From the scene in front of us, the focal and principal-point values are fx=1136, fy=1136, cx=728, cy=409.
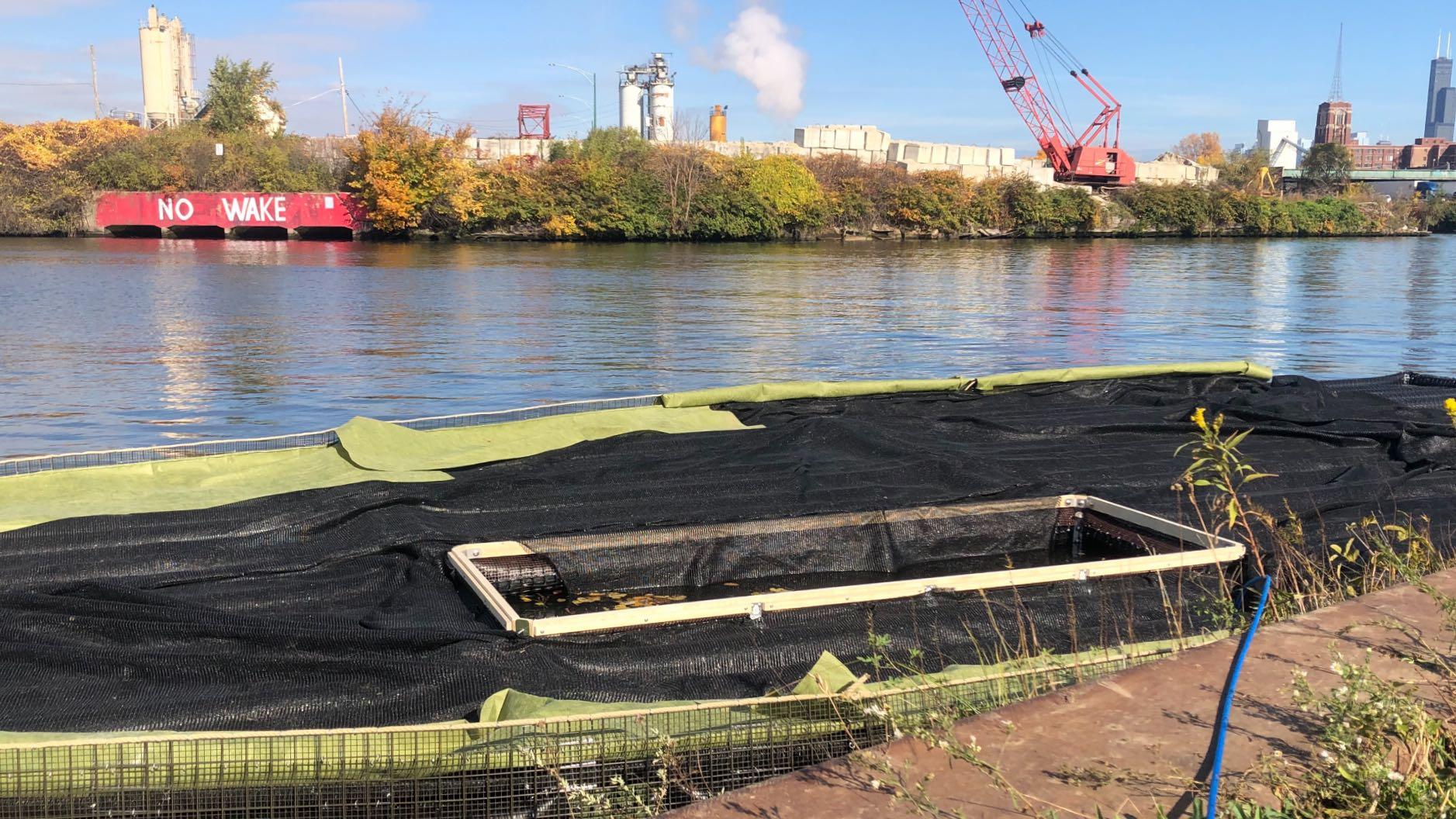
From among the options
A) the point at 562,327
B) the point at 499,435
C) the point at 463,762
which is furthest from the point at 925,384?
the point at 562,327

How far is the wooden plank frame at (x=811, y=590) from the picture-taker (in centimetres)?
388

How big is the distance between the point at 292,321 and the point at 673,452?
1187 cm

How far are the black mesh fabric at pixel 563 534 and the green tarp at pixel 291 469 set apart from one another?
308 mm

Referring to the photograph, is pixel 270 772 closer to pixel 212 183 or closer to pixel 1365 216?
pixel 212 183

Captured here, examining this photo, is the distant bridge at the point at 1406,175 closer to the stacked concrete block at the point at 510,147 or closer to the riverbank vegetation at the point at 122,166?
the stacked concrete block at the point at 510,147

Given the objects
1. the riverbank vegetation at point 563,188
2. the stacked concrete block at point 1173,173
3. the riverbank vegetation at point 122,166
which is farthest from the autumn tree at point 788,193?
the stacked concrete block at point 1173,173

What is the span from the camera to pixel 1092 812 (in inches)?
81.5

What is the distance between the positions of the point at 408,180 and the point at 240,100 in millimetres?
17927

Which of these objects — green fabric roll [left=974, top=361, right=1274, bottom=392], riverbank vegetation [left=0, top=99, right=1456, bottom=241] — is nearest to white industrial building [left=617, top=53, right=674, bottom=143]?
riverbank vegetation [left=0, top=99, right=1456, bottom=241]

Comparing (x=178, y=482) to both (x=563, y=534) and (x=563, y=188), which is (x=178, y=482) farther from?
(x=563, y=188)

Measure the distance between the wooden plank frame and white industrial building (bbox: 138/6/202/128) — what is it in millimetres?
82929

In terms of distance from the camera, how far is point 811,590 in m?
4.19

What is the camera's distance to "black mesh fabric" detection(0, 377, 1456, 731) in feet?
11.1

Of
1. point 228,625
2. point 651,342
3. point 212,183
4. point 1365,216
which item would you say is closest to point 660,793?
point 228,625
